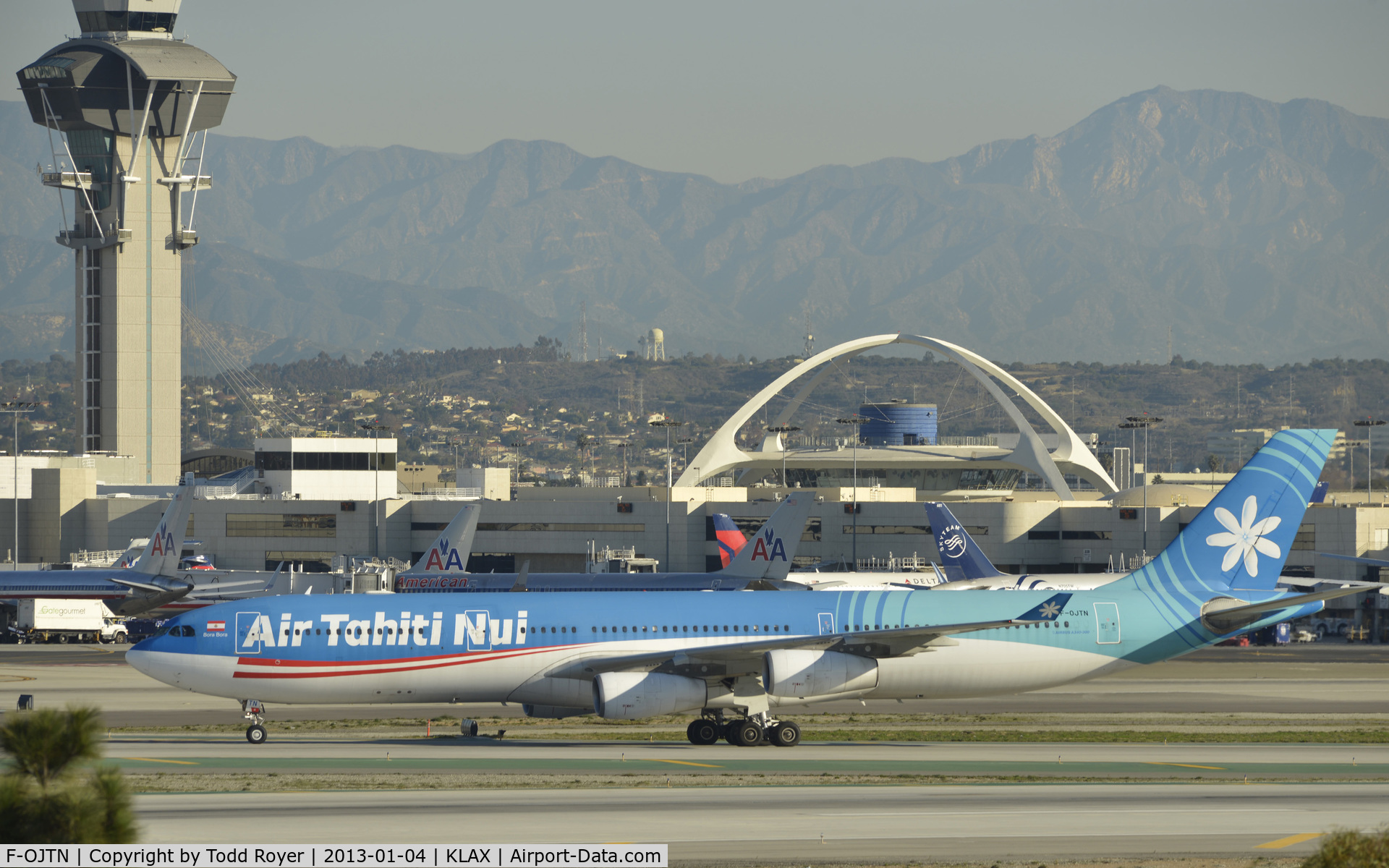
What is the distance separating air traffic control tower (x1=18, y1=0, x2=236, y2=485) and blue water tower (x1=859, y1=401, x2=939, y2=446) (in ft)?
280

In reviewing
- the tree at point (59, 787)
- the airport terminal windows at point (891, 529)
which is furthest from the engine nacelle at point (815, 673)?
the airport terminal windows at point (891, 529)

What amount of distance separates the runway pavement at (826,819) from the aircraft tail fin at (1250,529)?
1102 centimetres

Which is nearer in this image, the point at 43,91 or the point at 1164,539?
the point at 1164,539

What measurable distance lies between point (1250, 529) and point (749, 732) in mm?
16397

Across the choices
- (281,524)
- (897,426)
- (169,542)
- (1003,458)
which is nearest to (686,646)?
(169,542)

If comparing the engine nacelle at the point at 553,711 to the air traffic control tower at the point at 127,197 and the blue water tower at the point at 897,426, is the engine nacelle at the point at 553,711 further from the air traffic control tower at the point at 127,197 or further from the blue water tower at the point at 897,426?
the air traffic control tower at the point at 127,197

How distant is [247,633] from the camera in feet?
130

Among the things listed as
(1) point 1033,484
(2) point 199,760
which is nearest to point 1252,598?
(2) point 199,760

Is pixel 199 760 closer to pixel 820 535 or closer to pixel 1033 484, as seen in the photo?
pixel 820 535

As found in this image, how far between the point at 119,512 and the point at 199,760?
4216 inches

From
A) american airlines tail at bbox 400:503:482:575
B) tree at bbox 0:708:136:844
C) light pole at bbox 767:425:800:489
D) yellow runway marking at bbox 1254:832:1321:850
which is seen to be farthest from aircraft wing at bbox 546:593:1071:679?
light pole at bbox 767:425:800:489

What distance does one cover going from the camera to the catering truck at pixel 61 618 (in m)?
85.3

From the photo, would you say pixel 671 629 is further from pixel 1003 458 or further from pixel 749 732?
pixel 1003 458

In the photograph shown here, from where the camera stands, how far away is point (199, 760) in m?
36.3
